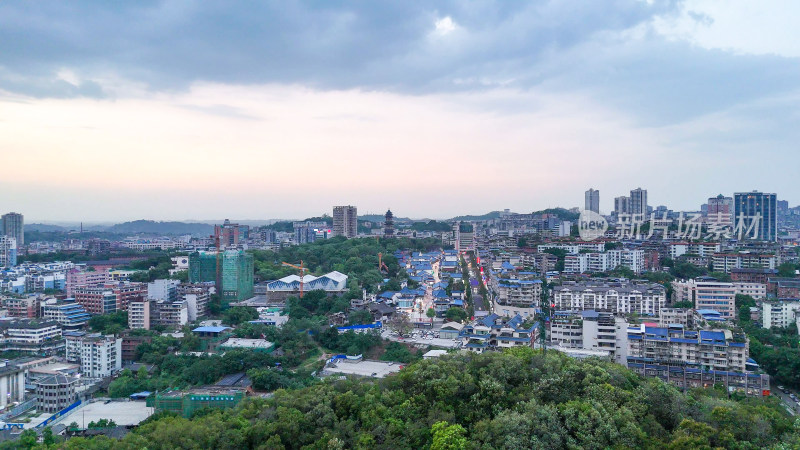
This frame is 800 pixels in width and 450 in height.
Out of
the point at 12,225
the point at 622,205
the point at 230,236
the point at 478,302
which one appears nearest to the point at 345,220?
the point at 230,236

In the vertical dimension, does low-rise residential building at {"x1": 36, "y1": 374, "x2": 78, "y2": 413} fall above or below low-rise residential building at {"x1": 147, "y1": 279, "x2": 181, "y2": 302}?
below

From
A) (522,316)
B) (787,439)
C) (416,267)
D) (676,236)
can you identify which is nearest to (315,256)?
(416,267)

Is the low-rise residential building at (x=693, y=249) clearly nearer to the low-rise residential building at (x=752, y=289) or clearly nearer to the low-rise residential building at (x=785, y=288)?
the low-rise residential building at (x=785, y=288)

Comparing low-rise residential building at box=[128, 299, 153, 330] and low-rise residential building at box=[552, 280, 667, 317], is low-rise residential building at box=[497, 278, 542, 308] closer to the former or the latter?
low-rise residential building at box=[552, 280, 667, 317]

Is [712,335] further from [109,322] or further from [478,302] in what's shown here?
[109,322]

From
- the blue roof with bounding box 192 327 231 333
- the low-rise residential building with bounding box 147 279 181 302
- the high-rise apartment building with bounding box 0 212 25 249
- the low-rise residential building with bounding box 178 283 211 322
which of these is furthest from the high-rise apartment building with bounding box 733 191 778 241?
the high-rise apartment building with bounding box 0 212 25 249
